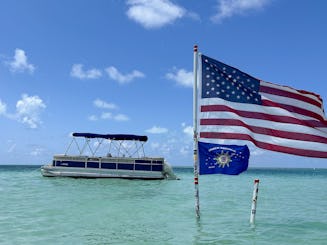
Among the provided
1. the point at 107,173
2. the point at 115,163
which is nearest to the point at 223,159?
the point at 107,173

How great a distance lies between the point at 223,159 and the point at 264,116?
1.73 m

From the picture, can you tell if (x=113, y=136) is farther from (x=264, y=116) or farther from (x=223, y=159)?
(x=264, y=116)

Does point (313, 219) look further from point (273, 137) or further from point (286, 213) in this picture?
point (273, 137)

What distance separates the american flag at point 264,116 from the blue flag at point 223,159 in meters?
0.33

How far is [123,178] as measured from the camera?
47.5 metres

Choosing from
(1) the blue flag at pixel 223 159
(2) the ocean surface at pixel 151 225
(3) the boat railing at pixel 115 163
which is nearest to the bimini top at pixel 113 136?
(3) the boat railing at pixel 115 163

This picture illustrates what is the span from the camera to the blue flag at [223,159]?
11102mm

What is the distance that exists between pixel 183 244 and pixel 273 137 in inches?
162

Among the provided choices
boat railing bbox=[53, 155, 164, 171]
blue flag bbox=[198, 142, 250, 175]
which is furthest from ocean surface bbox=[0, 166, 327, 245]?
boat railing bbox=[53, 155, 164, 171]

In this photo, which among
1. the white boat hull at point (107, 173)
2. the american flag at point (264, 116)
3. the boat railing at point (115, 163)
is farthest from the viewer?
the boat railing at point (115, 163)

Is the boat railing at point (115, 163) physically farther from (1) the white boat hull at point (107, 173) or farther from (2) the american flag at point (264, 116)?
(2) the american flag at point (264, 116)

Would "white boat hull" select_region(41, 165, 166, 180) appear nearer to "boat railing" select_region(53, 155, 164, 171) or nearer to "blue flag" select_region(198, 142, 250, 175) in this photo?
"boat railing" select_region(53, 155, 164, 171)

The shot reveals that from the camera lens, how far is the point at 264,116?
36.1ft

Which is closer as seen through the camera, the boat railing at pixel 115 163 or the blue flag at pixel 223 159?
the blue flag at pixel 223 159
